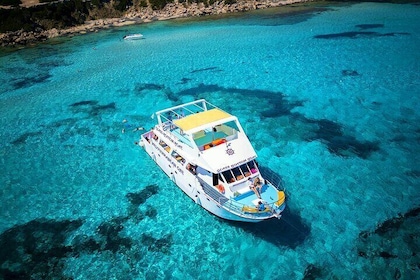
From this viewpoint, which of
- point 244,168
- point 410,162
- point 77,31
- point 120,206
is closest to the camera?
point 244,168

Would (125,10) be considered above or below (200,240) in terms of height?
above

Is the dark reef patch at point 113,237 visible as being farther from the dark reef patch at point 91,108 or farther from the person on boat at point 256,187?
the dark reef patch at point 91,108

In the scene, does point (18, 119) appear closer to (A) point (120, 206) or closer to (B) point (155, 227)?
(A) point (120, 206)

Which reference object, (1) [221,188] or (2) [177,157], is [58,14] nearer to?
(2) [177,157]

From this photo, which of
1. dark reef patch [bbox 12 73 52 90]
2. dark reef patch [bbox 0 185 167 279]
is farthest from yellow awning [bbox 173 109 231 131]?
dark reef patch [bbox 12 73 52 90]

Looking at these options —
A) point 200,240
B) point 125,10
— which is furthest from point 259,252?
point 125,10

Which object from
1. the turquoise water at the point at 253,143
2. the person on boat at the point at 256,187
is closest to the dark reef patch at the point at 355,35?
the turquoise water at the point at 253,143
